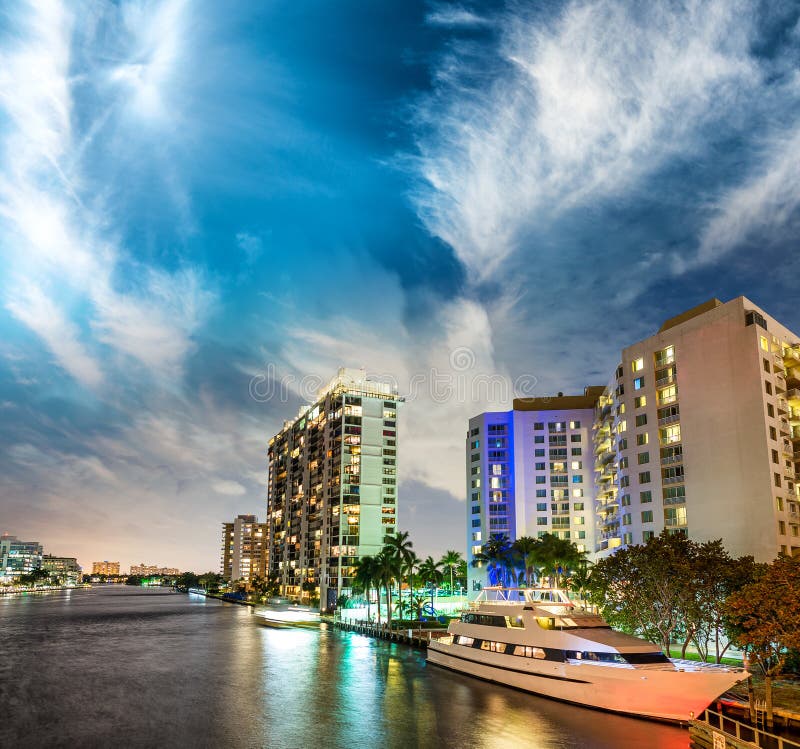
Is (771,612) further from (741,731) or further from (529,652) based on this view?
(529,652)

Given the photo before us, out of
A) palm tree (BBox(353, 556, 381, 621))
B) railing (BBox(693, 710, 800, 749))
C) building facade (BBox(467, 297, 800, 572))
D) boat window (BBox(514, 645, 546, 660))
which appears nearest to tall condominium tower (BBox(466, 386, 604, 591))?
palm tree (BBox(353, 556, 381, 621))

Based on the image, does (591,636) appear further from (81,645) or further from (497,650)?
(81,645)

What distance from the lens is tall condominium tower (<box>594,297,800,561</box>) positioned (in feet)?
263

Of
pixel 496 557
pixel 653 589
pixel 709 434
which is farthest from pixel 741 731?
pixel 496 557

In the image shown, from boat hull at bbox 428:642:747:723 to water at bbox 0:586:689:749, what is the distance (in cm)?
91

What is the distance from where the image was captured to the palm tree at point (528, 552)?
12423cm

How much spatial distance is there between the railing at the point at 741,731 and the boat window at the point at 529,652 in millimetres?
12150

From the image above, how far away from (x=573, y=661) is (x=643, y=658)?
17.5 ft

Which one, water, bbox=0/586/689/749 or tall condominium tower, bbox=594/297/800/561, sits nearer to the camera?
water, bbox=0/586/689/749

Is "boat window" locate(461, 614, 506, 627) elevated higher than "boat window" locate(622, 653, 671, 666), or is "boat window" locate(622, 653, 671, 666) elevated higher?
"boat window" locate(461, 614, 506, 627)

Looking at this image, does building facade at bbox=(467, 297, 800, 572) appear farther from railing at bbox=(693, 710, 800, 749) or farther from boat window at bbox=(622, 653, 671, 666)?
railing at bbox=(693, 710, 800, 749)

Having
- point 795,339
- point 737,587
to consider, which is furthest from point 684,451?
point 737,587

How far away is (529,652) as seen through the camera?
174ft

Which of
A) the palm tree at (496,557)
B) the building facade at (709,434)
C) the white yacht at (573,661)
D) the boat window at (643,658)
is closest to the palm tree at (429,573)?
the palm tree at (496,557)
